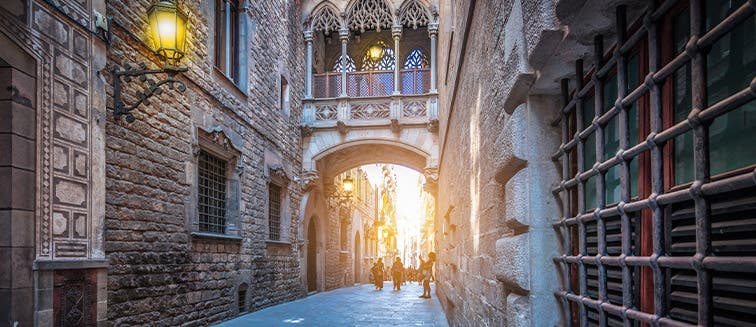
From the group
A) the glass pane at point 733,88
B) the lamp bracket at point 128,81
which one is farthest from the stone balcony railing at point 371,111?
the glass pane at point 733,88

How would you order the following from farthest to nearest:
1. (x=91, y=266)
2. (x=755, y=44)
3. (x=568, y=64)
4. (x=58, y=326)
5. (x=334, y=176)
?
(x=334, y=176) → (x=91, y=266) → (x=58, y=326) → (x=568, y=64) → (x=755, y=44)

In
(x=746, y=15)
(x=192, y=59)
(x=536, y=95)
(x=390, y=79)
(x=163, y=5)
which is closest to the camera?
(x=746, y=15)

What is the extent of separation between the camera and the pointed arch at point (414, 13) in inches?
672

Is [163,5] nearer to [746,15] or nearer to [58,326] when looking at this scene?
[58,326]

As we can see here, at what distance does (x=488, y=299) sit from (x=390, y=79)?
1388 centimetres

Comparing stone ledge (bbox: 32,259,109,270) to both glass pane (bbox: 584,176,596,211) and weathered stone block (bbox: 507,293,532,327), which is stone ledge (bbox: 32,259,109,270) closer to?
weathered stone block (bbox: 507,293,532,327)

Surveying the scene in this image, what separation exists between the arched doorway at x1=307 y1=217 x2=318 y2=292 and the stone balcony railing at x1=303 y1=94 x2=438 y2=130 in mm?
3955

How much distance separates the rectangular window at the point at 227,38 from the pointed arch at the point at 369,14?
21.1 ft

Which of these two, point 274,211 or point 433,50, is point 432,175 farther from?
point 274,211

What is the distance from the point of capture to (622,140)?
1621 millimetres

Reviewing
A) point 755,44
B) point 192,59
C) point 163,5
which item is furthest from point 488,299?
point 192,59

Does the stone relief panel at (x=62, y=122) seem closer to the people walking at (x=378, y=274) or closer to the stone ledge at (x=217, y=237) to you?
the stone ledge at (x=217, y=237)

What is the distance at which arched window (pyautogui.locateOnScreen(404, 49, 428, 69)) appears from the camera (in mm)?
19922

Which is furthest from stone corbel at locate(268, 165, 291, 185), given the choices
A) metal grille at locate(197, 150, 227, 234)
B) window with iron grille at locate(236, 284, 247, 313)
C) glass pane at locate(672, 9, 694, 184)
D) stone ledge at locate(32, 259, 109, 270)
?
glass pane at locate(672, 9, 694, 184)
